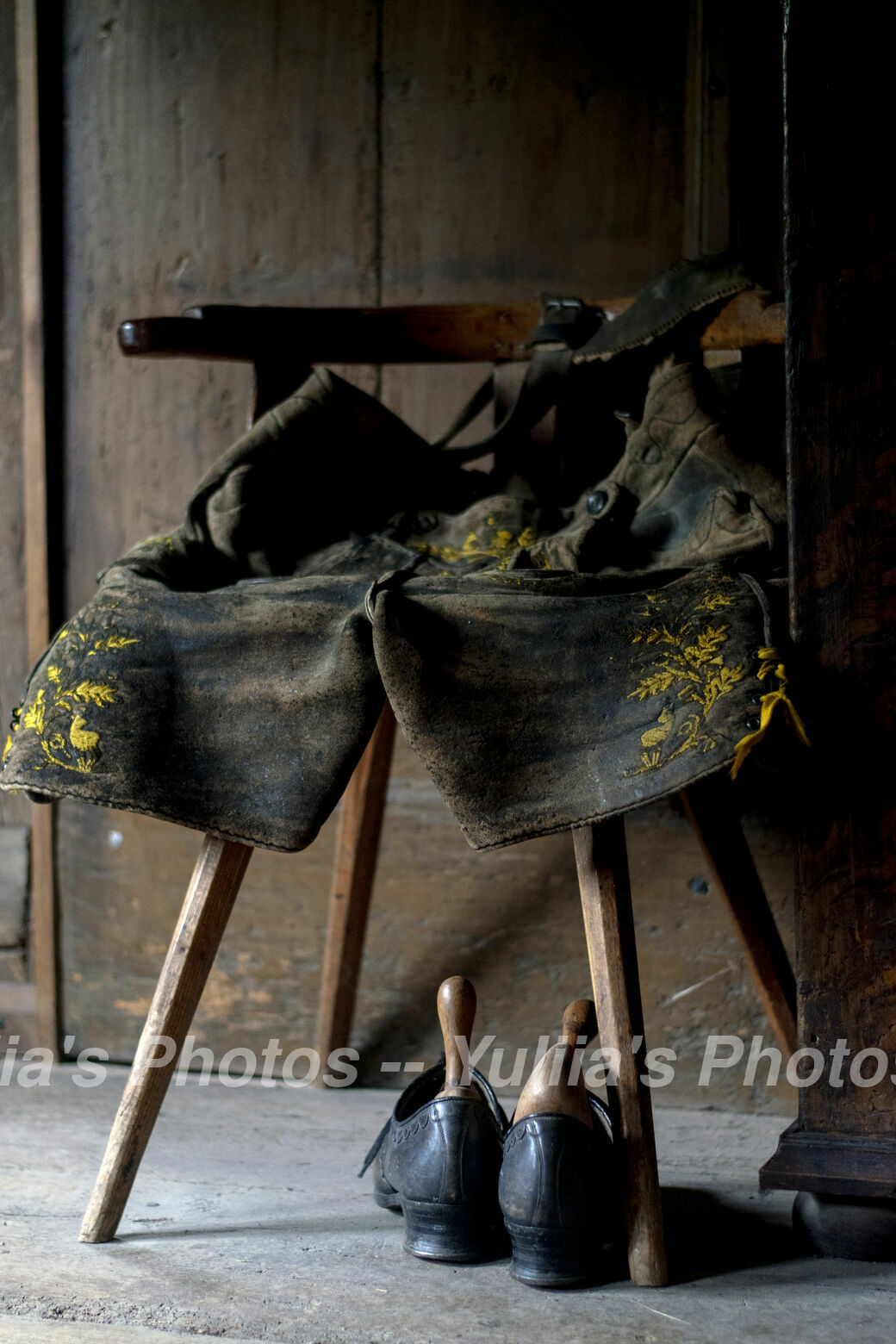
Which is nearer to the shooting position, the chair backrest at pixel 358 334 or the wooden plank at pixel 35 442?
the chair backrest at pixel 358 334

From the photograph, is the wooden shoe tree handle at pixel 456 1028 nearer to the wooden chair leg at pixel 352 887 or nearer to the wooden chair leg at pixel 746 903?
the wooden chair leg at pixel 746 903

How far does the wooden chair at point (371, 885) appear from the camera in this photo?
115 cm

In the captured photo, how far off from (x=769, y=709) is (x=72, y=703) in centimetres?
63

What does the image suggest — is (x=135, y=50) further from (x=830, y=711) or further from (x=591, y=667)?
(x=830, y=711)

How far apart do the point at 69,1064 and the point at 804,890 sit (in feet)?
3.95

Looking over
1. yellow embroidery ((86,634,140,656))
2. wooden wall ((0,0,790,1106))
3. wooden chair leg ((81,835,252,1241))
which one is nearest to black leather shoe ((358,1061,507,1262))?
wooden chair leg ((81,835,252,1241))

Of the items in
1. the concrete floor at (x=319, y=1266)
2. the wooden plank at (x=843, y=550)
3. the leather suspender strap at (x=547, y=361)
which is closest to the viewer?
the concrete floor at (x=319, y=1266)

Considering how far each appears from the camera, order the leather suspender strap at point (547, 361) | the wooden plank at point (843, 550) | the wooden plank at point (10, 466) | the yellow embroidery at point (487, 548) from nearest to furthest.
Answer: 1. the wooden plank at point (843, 550)
2. the yellow embroidery at point (487, 548)
3. the leather suspender strap at point (547, 361)
4. the wooden plank at point (10, 466)

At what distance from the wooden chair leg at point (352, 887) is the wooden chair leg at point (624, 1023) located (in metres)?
0.56

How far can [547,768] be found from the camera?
45.4 inches

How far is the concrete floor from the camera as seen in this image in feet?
3.48

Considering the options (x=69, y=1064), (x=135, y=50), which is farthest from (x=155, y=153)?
(x=69, y=1064)

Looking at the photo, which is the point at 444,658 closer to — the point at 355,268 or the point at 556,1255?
the point at 556,1255

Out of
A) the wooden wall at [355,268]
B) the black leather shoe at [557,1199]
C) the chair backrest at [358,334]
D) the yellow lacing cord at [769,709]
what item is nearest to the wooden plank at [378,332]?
the chair backrest at [358,334]
